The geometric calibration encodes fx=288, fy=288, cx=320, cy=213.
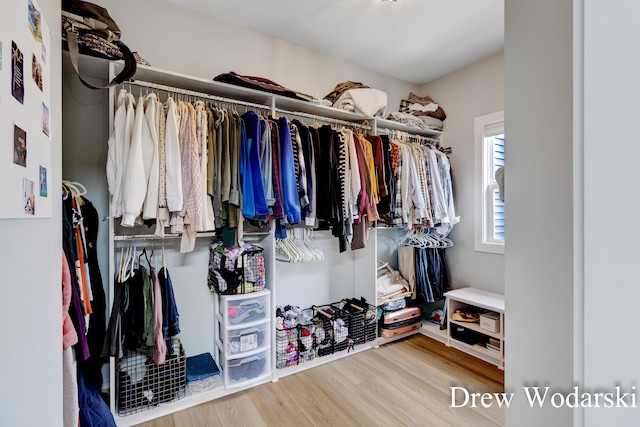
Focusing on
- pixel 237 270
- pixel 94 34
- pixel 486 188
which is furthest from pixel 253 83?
pixel 486 188

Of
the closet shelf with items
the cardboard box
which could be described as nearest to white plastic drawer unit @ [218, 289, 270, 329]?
the closet shelf with items

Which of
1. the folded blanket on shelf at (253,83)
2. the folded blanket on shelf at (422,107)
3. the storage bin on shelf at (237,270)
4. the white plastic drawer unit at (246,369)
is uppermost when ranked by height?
the folded blanket on shelf at (422,107)

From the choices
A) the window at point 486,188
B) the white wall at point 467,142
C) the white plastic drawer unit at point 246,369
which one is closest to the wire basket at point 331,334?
the white plastic drawer unit at point 246,369

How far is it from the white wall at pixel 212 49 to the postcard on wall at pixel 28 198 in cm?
171

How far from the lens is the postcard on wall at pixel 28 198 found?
2.20 ft

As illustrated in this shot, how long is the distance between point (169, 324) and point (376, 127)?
2298 mm

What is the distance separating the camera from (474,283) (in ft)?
9.49

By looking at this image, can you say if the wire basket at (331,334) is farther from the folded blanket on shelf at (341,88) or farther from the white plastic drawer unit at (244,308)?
the folded blanket on shelf at (341,88)

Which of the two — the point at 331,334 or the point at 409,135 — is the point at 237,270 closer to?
the point at 331,334

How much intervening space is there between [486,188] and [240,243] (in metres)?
2.40

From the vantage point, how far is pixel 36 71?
0.75 m

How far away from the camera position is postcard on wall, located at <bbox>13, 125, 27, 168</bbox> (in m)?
0.62

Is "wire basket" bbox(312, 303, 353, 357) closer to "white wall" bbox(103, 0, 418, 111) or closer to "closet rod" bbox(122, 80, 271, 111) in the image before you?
"closet rod" bbox(122, 80, 271, 111)
